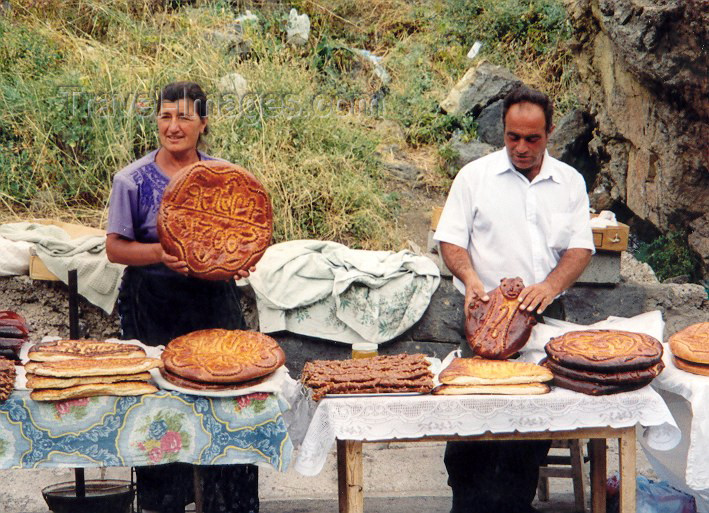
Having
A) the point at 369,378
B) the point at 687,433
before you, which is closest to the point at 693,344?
the point at 687,433

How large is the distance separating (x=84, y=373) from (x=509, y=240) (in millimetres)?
1780

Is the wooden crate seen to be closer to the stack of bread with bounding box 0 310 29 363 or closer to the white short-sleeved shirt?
the stack of bread with bounding box 0 310 29 363

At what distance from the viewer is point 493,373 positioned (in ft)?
11.1

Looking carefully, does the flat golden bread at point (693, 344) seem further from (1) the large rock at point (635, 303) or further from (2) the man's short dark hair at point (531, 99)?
(1) the large rock at point (635, 303)

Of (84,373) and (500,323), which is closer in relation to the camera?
(84,373)

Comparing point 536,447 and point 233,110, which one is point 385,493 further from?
point 233,110

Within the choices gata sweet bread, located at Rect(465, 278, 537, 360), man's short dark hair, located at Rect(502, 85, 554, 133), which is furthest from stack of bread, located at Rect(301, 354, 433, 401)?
man's short dark hair, located at Rect(502, 85, 554, 133)

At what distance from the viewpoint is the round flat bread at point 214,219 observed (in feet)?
11.4

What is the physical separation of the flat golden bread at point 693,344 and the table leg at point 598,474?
0.49 m

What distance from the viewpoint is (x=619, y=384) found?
3.30m

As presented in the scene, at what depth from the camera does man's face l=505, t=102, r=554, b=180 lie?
3738 mm

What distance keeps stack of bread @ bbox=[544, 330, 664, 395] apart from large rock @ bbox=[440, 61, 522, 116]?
17.8 feet

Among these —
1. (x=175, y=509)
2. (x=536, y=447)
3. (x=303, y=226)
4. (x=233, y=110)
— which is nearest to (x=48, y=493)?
(x=175, y=509)

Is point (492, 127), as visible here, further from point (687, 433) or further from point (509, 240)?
point (687, 433)
